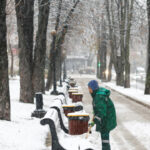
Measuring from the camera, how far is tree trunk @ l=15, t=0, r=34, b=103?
45.6 feet

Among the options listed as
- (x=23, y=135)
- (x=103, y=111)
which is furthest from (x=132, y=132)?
(x=103, y=111)

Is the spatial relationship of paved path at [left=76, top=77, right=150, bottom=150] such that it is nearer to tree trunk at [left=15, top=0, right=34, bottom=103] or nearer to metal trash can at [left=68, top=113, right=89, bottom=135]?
metal trash can at [left=68, top=113, right=89, bottom=135]

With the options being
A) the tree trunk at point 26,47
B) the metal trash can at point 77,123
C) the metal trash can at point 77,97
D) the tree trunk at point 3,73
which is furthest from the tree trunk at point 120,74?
the metal trash can at point 77,123

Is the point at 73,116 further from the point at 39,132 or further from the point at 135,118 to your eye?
the point at 135,118

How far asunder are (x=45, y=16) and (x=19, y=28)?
11.6 feet

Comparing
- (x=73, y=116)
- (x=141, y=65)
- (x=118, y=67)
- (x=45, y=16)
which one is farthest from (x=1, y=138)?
(x=141, y=65)

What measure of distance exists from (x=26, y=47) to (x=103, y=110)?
8876mm

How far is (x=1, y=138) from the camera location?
282 inches

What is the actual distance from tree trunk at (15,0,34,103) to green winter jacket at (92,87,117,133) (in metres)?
8.50

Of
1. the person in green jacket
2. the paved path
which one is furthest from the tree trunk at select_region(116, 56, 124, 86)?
the person in green jacket

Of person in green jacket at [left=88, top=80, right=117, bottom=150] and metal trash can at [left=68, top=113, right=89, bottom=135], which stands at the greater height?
person in green jacket at [left=88, top=80, right=117, bottom=150]

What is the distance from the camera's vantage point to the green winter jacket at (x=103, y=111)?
5910mm

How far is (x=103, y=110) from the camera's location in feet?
19.4

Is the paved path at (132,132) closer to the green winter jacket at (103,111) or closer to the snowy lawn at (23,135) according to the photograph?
the snowy lawn at (23,135)
